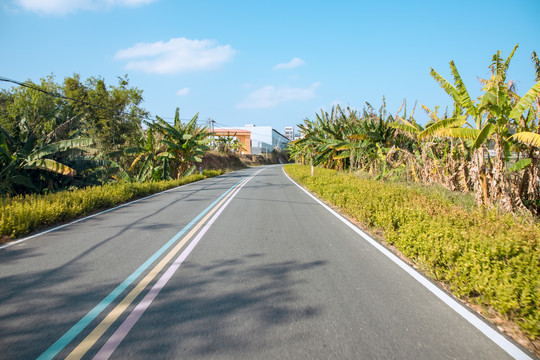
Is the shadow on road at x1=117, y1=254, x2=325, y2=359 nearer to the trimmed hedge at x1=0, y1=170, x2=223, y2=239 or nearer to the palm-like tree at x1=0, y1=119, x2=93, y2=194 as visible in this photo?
the trimmed hedge at x1=0, y1=170, x2=223, y2=239

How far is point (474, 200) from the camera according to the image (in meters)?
8.38

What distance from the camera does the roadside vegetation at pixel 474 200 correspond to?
126 inches

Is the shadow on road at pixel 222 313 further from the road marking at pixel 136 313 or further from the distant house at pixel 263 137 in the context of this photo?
the distant house at pixel 263 137

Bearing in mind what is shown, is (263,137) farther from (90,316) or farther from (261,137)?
(90,316)

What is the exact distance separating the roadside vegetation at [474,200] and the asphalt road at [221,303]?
0.46 meters

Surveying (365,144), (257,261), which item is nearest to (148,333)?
(257,261)

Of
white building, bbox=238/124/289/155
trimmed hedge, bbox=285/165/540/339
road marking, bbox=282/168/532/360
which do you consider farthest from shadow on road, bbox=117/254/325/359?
white building, bbox=238/124/289/155

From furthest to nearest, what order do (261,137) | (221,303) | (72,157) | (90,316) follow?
(261,137), (72,157), (221,303), (90,316)

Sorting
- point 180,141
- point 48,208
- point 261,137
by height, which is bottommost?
point 48,208

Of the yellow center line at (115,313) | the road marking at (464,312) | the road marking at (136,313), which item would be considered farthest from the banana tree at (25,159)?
the road marking at (464,312)

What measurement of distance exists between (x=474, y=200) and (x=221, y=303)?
26.0 feet

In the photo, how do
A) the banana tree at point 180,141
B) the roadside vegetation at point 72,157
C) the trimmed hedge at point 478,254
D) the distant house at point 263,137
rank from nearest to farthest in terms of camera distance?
the trimmed hedge at point 478,254 < the roadside vegetation at point 72,157 < the banana tree at point 180,141 < the distant house at point 263,137

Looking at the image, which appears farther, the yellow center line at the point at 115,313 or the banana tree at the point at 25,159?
the banana tree at the point at 25,159

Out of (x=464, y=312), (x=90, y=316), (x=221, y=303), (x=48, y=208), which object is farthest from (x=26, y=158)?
(x=464, y=312)
